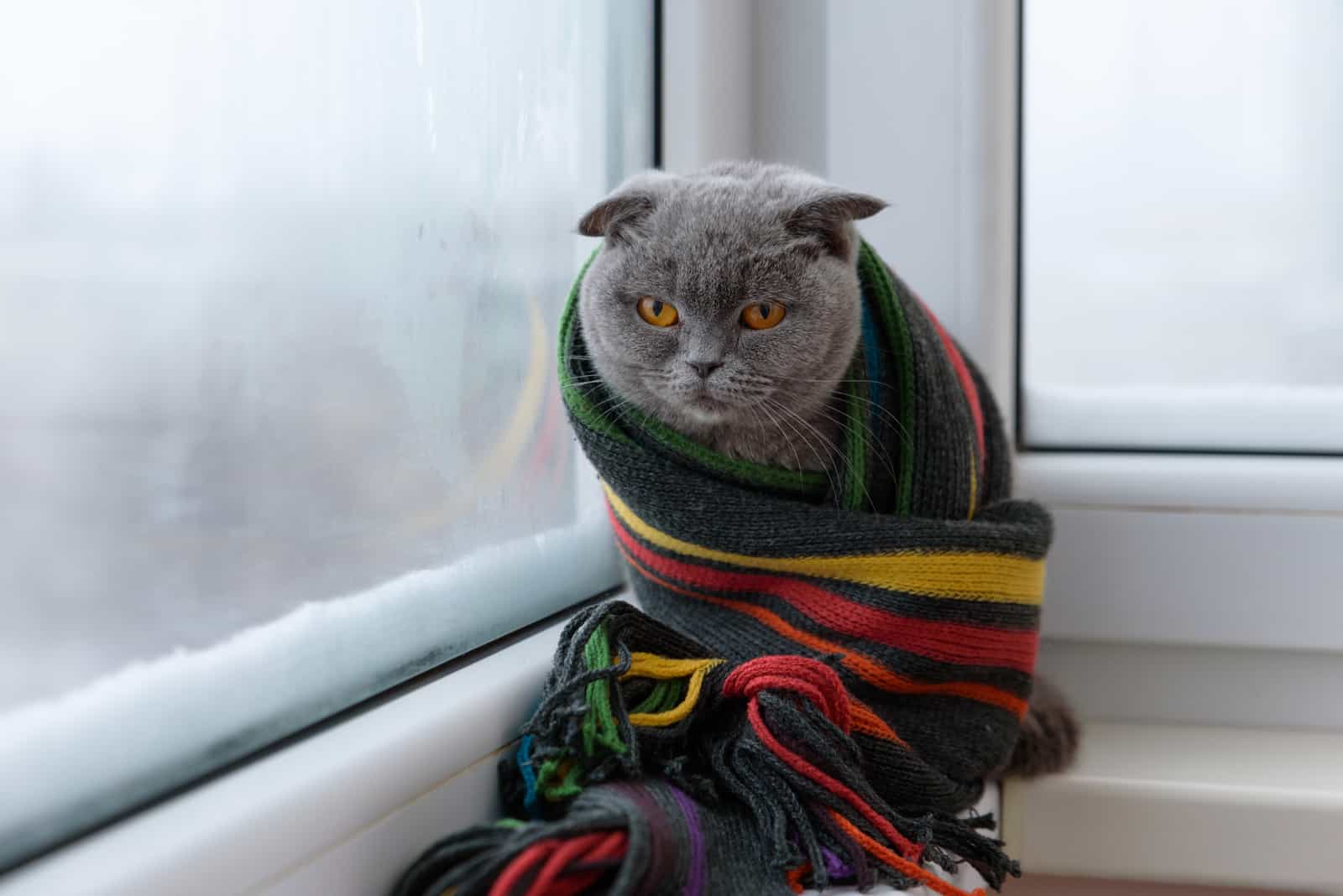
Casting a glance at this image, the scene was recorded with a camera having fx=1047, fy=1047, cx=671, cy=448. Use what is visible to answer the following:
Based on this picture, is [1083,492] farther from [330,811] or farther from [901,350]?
[330,811]

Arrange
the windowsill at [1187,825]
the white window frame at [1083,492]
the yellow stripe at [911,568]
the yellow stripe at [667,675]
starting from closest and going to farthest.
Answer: the yellow stripe at [667,675] → the yellow stripe at [911,568] → the windowsill at [1187,825] → the white window frame at [1083,492]

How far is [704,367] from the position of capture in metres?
0.77

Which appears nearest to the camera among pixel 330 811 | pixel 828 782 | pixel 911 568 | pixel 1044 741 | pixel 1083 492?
pixel 330 811

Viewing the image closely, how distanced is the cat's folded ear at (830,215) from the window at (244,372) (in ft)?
0.81

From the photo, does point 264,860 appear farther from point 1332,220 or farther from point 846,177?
point 1332,220

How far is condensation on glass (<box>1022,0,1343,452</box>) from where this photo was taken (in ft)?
3.77

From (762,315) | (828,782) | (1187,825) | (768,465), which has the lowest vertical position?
(1187,825)

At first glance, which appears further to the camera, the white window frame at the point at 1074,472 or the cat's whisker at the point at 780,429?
the white window frame at the point at 1074,472

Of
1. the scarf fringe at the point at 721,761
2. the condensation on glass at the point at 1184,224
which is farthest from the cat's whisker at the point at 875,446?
the condensation on glass at the point at 1184,224

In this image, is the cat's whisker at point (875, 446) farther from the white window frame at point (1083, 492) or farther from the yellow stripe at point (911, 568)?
the white window frame at point (1083, 492)

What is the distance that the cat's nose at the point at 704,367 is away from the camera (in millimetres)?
773

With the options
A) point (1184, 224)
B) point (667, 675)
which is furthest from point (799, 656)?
point (1184, 224)

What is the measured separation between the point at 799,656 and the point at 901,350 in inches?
11.2

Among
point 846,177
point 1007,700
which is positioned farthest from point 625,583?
point 846,177
